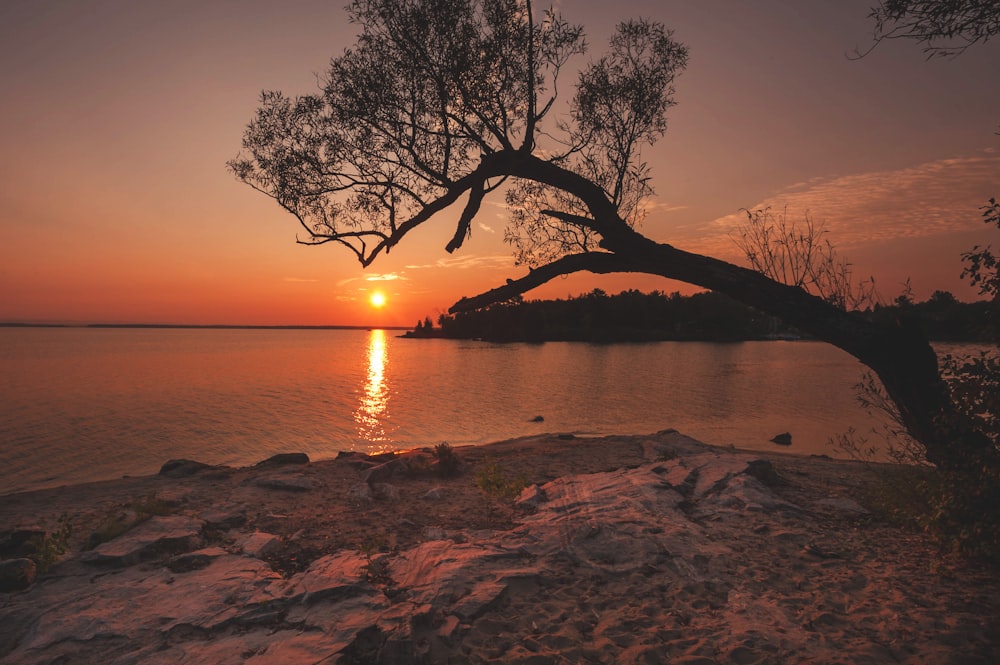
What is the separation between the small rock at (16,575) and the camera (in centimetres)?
648

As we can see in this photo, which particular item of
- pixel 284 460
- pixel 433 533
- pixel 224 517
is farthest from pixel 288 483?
pixel 433 533

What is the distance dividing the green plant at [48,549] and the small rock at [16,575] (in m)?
0.28

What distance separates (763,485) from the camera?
9.81 metres

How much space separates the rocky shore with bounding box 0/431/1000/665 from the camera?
497cm

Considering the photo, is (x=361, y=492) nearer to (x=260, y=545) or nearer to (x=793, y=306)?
(x=260, y=545)

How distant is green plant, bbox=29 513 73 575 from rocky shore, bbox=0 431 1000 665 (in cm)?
3

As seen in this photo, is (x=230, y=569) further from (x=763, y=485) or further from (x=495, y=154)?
(x=763, y=485)

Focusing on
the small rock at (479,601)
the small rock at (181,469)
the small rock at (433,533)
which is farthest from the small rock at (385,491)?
the small rock at (181,469)

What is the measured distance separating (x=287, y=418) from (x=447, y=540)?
24.9 metres

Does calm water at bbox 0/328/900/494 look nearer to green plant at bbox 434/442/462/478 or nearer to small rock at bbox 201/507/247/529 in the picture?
green plant at bbox 434/442/462/478

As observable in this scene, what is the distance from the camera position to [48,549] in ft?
24.0

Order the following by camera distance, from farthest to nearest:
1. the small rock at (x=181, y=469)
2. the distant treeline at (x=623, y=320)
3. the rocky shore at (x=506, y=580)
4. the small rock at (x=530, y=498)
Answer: the distant treeline at (x=623, y=320)
the small rock at (x=181, y=469)
the small rock at (x=530, y=498)
the rocky shore at (x=506, y=580)

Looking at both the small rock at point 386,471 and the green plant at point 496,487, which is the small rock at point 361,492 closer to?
the small rock at point 386,471

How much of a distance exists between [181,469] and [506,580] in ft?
40.6
